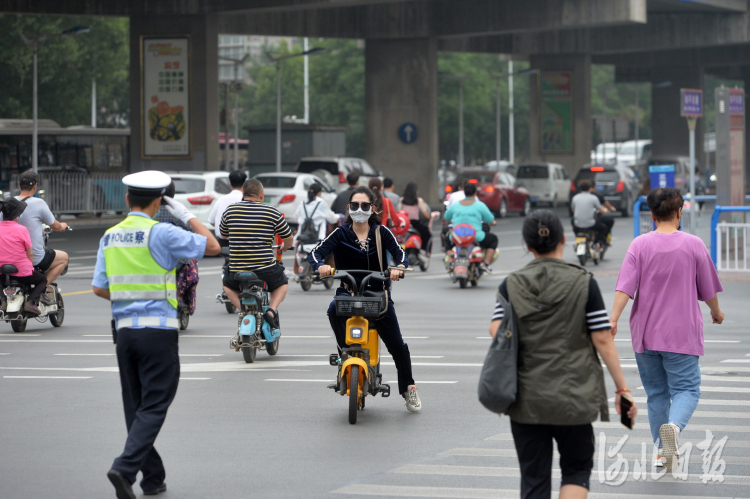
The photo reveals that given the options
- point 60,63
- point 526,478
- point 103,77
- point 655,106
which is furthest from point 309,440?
point 655,106

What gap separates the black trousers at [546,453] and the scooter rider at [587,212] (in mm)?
17961

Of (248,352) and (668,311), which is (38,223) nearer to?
(248,352)

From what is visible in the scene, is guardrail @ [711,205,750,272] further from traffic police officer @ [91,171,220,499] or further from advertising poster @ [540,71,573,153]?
advertising poster @ [540,71,573,153]

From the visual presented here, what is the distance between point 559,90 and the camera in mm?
56219

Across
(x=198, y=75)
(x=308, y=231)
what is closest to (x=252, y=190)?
(x=308, y=231)

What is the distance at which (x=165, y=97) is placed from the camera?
1460 inches

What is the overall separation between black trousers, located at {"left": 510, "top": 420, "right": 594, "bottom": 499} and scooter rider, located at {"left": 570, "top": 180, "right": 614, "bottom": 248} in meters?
18.0

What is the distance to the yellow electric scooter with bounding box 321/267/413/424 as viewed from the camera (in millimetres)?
7992

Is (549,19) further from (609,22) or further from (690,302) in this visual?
(690,302)

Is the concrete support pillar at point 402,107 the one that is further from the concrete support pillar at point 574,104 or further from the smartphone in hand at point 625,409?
the smartphone in hand at point 625,409

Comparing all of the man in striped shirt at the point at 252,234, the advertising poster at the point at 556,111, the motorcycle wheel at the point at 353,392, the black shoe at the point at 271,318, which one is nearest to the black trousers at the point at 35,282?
the man in striped shirt at the point at 252,234

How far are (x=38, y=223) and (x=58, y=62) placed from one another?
139 ft

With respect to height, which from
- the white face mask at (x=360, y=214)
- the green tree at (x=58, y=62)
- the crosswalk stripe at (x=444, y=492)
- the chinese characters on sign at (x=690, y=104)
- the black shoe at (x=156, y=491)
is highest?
the green tree at (x=58, y=62)

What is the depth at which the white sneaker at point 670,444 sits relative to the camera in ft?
21.4
